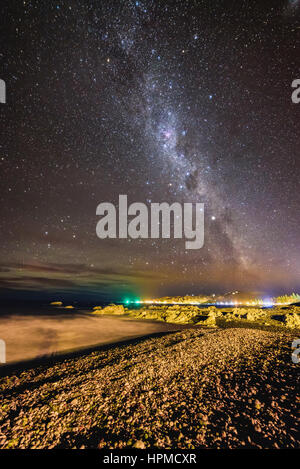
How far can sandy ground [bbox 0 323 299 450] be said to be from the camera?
5.79 m

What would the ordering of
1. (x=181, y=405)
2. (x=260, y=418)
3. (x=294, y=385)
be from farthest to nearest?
(x=294, y=385) → (x=181, y=405) → (x=260, y=418)

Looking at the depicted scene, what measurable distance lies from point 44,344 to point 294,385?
81.3 feet

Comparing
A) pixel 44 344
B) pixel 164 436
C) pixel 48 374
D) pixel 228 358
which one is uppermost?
pixel 164 436

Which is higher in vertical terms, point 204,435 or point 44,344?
point 204,435

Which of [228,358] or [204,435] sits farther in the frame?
[228,358]

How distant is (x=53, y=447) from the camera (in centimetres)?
564

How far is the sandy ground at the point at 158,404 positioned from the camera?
19.0ft

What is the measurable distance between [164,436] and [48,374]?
9.24 meters

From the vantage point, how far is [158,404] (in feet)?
24.2
